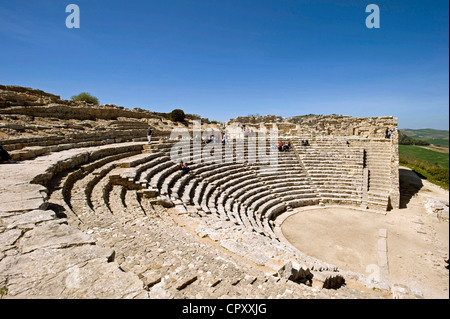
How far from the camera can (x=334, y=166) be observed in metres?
14.9

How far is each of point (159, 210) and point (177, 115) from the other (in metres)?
26.0

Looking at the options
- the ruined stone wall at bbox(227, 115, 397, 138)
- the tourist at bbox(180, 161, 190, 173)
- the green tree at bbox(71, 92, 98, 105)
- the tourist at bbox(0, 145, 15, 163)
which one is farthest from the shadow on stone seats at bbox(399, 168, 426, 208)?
the green tree at bbox(71, 92, 98, 105)

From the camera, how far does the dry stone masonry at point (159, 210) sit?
263cm

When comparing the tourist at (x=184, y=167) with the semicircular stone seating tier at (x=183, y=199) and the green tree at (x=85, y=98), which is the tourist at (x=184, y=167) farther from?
the green tree at (x=85, y=98)

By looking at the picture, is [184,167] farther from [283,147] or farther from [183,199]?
[283,147]

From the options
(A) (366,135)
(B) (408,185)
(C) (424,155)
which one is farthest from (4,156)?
(A) (366,135)

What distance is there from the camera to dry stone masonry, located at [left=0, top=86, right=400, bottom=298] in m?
2.63

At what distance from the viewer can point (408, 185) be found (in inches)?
571

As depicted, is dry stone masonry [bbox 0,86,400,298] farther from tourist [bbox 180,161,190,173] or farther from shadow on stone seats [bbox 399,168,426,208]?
shadow on stone seats [bbox 399,168,426,208]

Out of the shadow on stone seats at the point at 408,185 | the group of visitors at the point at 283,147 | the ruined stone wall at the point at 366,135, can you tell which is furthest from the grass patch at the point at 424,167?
the group of visitors at the point at 283,147

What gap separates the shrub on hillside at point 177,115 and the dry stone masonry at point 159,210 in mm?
13887

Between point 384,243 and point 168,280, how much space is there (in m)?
8.80

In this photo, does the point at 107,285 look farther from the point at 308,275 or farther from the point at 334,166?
the point at 334,166

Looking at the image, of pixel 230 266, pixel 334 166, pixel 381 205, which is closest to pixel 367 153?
pixel 334 166
